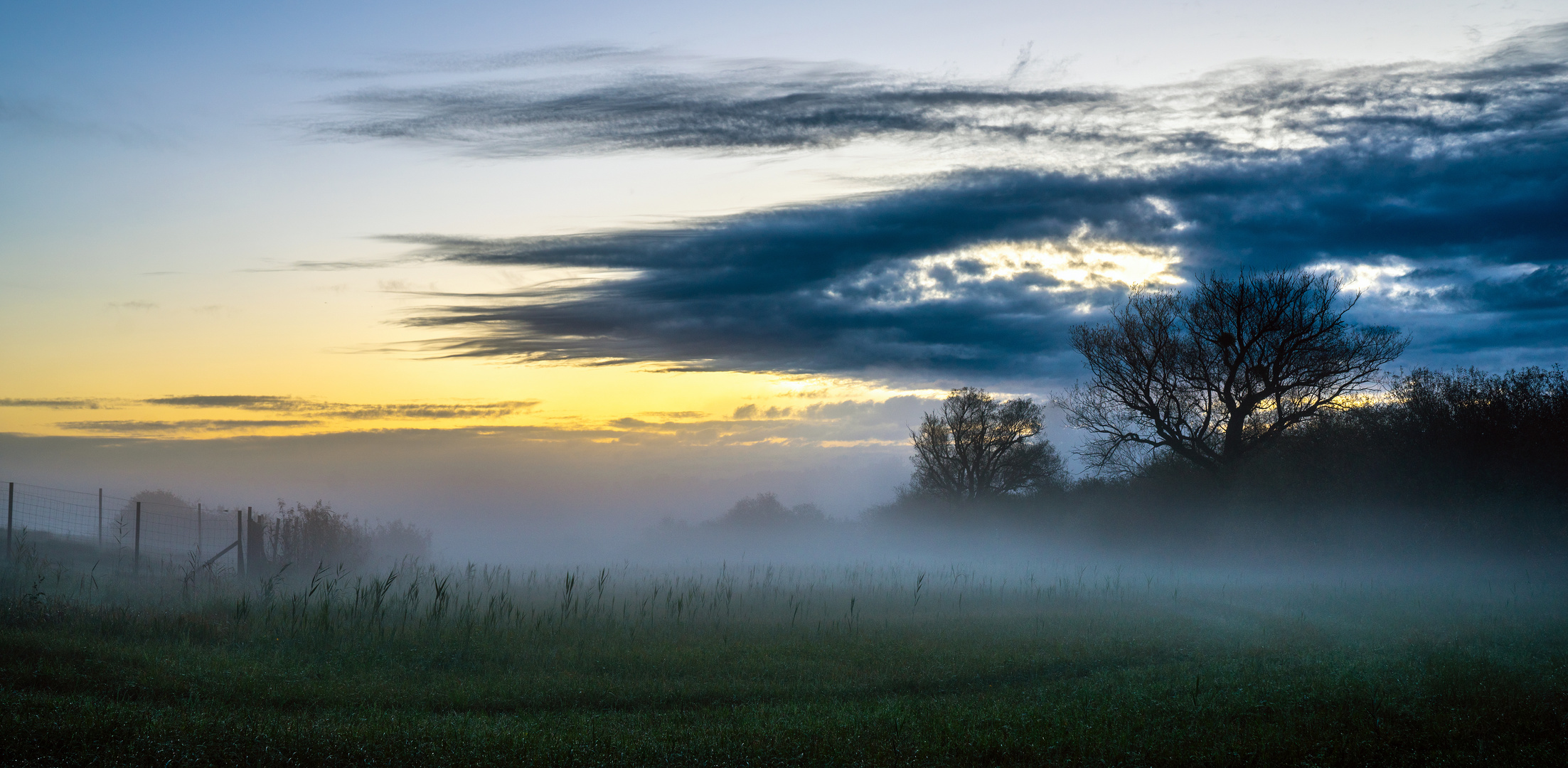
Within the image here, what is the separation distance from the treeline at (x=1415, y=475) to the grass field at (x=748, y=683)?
18.4ft

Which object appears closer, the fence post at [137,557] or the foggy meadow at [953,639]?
the foggy meadow at [953,639]

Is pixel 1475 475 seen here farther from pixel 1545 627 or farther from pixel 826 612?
pixel 826 612

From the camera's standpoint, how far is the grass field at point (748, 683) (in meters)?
8.93

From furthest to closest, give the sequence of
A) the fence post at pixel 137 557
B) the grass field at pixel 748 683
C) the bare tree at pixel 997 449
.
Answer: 1. the bare tree at pixel 997 449
2. the fence post at pixel 137 557
3. the grass field at pixel 748 683

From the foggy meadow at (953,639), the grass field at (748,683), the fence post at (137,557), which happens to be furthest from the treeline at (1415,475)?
the fence post at (137,557)

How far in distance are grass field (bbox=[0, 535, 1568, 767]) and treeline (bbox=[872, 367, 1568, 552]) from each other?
5.61 meters

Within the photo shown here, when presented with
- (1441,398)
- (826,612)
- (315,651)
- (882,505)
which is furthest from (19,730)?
(882,505)

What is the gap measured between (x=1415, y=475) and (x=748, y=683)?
2610 cm

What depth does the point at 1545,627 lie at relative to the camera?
1733 centimetres

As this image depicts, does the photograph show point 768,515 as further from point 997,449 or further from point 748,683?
point 748,683

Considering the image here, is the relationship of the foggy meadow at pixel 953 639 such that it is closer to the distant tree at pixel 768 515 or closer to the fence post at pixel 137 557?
the fence post at pixel 137 557

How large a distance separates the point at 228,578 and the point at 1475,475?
3720 cm

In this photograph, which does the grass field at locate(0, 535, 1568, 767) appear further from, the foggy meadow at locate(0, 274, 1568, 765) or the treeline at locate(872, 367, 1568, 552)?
the treeline at locate(872, 367, 1568, 552)

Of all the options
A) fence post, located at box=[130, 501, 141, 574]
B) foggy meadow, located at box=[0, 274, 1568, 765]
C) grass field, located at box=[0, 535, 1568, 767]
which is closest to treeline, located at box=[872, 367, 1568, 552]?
foggy meadow, located at box=[0, 274, 1568, 765]
